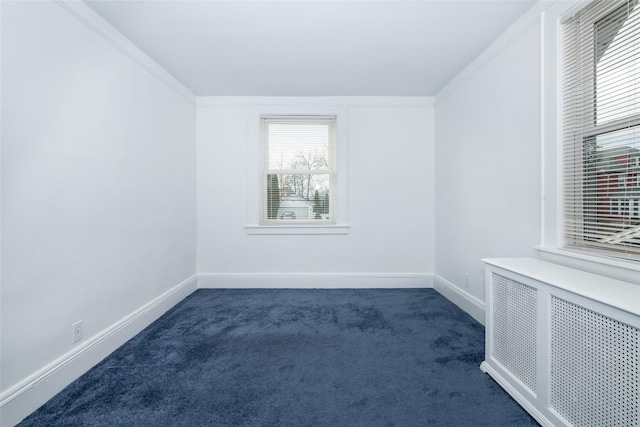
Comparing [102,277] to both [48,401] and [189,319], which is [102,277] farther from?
[189,319]

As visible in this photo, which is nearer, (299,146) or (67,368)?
(67,368)

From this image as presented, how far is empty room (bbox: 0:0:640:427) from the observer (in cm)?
139

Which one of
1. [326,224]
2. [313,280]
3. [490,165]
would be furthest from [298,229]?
[490,165]

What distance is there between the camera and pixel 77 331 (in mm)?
1764

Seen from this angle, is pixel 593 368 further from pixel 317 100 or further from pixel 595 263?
pixel 317 100

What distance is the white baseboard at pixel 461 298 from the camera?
8.19ft

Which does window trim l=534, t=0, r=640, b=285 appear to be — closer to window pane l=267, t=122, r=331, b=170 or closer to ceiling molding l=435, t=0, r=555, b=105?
ceiling molding l=435, t=0, r=555, b=105

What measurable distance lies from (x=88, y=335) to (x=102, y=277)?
402mm

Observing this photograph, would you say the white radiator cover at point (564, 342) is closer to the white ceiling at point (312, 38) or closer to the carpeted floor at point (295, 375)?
the carpeted floor at point (295, 375)

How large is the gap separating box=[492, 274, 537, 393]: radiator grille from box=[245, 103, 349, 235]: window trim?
1.99m

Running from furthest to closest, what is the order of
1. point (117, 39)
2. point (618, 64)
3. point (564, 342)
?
point (117, 39) → point (618, 64) → point (564, 342)

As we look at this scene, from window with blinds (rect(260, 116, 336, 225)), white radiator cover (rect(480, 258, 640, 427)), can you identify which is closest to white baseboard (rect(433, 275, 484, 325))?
white radiator cover (rect(480, 258, 640, 427))

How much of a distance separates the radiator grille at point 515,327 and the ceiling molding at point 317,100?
2.52 metres

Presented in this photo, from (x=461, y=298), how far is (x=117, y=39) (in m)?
3.96
